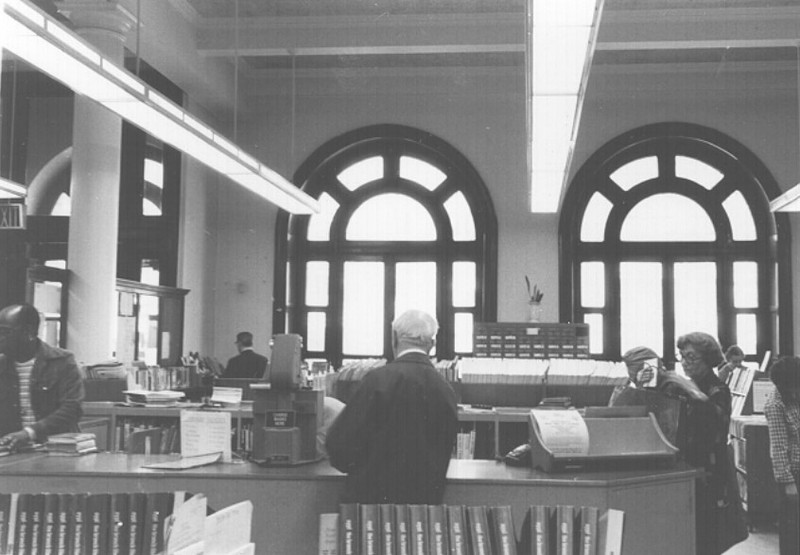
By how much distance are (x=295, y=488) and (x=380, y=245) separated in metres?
8.62

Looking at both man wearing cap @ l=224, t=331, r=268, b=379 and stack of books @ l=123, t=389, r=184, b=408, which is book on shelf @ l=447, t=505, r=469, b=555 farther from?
man wearing cap @ l=224, t=331, r=268, b=379

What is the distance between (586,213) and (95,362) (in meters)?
6.63


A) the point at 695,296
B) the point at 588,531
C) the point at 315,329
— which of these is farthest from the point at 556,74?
the point at 315,329

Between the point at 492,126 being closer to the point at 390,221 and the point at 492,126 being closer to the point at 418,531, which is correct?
the point at 390,221

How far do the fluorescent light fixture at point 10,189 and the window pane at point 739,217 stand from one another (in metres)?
8.49

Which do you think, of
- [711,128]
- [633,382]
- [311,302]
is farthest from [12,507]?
[711,128]

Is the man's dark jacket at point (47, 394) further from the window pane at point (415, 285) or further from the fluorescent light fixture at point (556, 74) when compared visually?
the window pane at point (415, 285)

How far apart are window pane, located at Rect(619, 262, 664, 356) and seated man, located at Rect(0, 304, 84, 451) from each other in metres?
8.64

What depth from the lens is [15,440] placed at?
3.85 metres

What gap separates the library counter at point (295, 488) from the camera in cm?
339

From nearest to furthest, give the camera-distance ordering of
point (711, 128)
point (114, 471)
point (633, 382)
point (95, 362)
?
1. point (114, 471)
2. point (633, 382)
3. point (95, 362)
4. point (711, 128)

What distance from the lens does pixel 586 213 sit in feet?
38.3

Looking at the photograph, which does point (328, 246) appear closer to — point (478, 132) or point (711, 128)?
point (478, 132)

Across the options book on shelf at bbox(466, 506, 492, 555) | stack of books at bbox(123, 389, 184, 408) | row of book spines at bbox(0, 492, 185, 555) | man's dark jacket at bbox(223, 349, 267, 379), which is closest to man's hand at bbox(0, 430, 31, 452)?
row of book spines at bbox(0, 492, 185, 555)
